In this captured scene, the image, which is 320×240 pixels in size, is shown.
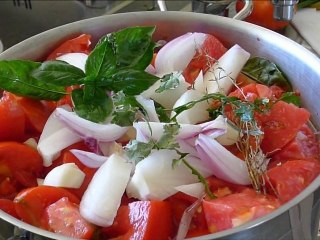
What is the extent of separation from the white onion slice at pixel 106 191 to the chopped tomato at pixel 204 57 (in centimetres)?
21

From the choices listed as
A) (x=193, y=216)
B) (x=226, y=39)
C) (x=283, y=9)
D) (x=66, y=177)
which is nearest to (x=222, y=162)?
(x=193, y=216)

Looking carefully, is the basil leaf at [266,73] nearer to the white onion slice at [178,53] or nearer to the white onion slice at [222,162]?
the white onion slice at [178,53]

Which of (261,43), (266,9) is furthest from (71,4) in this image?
(261,43)

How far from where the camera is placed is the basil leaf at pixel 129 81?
0.67 metres

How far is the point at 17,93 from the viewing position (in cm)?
70

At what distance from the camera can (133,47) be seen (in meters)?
0.72

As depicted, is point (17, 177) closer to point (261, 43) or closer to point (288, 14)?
point (261, 43)

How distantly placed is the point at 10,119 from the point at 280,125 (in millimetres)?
308

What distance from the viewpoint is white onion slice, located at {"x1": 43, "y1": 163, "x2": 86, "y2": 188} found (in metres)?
0.63

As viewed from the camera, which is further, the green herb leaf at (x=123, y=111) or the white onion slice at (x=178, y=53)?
the white onion slice at (x=178, y=53)

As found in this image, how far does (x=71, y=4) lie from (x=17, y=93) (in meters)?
0.62

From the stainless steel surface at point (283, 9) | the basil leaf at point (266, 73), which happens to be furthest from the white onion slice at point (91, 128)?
the stainless steel surface at point (283, 9)

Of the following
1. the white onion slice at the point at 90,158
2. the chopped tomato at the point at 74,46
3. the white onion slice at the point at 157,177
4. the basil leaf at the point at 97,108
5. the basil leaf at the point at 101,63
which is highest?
the basil leaf at the point at 101,63

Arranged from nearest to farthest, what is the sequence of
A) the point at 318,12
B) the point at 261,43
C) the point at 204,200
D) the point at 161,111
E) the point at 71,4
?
the point at 204,200 < the point at 161,111 < the point at 261,43 < the point at 318,12 < the point at 71,4
